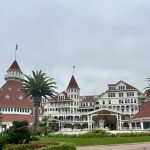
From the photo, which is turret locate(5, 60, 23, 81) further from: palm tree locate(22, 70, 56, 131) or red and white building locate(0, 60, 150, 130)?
palm tree locate(22, 70, 56, 131)

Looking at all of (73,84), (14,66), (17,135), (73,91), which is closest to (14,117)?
(14,66)

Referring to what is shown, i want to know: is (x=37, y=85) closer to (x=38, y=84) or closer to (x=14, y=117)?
(x=38, y=84)

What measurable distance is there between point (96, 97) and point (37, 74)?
41.8 metres

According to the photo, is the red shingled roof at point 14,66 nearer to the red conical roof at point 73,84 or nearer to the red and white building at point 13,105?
the red and white building at point 13,105

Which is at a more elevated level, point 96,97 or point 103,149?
point 96,97

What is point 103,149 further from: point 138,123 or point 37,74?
point 138,123

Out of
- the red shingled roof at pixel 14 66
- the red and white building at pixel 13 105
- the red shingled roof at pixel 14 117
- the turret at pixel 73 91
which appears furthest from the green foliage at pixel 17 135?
the turret at pixel 73 91

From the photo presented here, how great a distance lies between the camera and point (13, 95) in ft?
314

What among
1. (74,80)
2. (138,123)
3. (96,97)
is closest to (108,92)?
(96,97)

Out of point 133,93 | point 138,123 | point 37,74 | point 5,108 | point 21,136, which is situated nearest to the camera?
point 21,136

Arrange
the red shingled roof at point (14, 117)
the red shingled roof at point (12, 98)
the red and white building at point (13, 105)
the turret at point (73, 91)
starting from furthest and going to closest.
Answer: the turret at point (73, 91) < the red shingled roof at point (12, 98) < the red and white building at point (13, 105) < the red shingled roof at point (14, 117)

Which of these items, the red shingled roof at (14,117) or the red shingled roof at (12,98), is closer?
the red shingled roof at (14,117)

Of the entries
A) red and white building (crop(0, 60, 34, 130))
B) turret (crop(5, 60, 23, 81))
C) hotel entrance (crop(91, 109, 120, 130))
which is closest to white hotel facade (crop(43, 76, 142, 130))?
hotel entrance (crop(91, 109, 120, 130))

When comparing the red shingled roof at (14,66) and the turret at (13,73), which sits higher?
the red shingled roof at (14,66)
